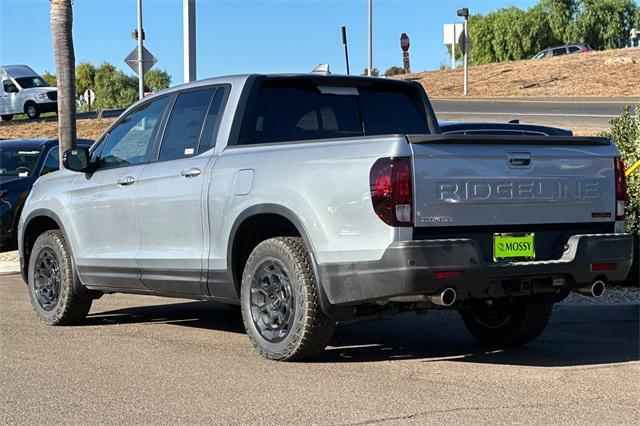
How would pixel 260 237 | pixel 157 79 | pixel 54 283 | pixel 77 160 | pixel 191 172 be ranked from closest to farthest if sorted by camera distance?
pixel 260 237
pixel 191 172
pixel 77 160
pixel 54 283
pixel 157 79

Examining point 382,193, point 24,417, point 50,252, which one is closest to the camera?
point 24,417

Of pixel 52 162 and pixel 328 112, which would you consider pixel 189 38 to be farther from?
pixel 328 112

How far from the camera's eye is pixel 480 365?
7.39m

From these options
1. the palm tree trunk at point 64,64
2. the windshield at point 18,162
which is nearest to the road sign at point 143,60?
the palm tree trunk at point 64,64

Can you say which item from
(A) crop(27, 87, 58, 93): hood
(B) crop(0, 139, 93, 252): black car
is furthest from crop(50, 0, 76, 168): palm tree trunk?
(A) crop(27, 87, 58, 93): hood

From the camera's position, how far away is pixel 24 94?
4538cm

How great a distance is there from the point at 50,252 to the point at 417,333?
10.7ft

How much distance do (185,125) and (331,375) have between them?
2472mm

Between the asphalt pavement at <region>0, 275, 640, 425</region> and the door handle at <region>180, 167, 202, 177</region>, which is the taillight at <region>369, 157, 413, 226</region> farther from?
the door handle at <region>180, 167, 202, 177</region>

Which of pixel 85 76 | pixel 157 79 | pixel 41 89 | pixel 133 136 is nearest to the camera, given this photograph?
pixel 133 136

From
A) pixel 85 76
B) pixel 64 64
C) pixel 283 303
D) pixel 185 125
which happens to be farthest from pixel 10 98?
pixel 85 76

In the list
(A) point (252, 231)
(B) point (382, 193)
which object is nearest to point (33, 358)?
(A) point (252, 231)

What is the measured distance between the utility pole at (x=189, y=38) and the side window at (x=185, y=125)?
7.87 metres

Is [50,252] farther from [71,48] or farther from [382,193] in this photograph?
Answer: [71,48]
